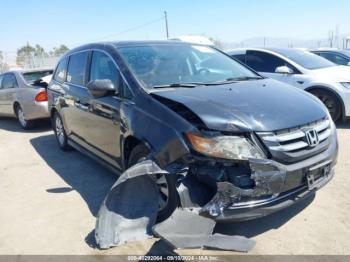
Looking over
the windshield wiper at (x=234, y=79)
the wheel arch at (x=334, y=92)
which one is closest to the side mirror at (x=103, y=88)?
the windshield wiper at (x=234, y=79)

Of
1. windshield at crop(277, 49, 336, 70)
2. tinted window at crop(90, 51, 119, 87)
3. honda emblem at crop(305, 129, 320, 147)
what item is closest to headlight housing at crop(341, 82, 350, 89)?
windshield at crop(277, 49, 336, 70)

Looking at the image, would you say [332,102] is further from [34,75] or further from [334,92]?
[34,75]

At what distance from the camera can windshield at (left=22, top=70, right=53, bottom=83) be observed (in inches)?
349

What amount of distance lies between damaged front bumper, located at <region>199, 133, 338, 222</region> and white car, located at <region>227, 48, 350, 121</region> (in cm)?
418

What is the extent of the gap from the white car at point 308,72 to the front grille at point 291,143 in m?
3.82

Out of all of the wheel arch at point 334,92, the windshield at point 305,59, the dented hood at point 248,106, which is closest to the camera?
the dented hood at point 248,106

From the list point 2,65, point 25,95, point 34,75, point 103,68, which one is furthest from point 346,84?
point 2,65

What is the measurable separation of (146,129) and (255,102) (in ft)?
3.34

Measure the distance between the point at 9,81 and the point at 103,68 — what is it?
625 cm

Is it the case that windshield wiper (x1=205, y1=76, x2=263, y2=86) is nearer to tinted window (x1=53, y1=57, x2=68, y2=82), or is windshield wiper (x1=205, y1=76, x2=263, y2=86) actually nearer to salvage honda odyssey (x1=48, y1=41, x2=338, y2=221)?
salvage honda odyssey (x1=48, y1=41, x2=338, y2=221)

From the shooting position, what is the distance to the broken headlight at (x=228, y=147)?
2.69 metres

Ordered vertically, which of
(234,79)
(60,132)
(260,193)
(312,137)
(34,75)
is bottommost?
(60,132)

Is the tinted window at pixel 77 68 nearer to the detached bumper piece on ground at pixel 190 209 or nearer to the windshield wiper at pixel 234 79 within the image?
the windshield wiper at pixel 234 79

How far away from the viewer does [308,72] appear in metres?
7.04
